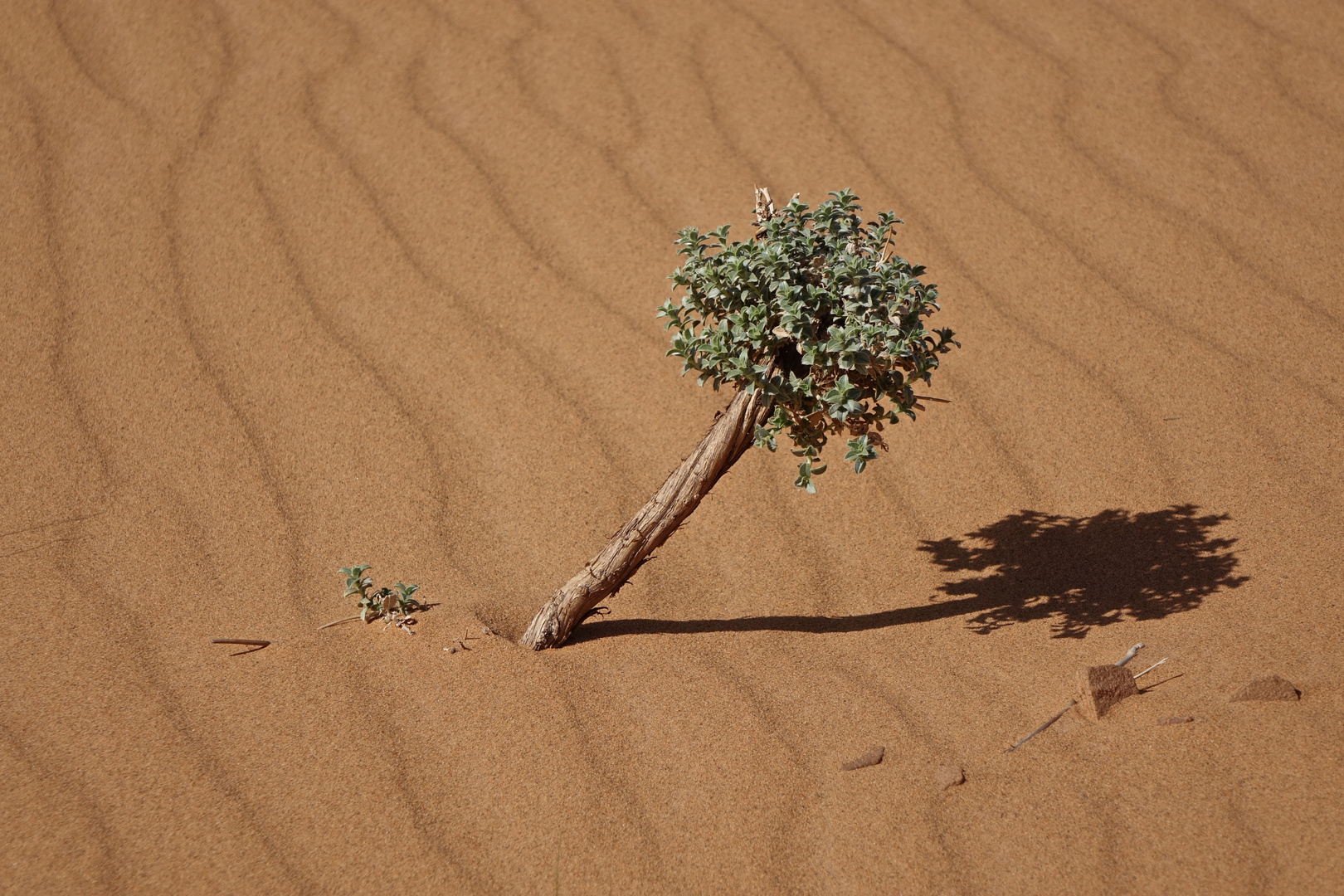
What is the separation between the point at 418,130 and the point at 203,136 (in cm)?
79

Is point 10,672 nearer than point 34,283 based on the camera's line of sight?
Yes

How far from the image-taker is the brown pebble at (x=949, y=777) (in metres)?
2.07

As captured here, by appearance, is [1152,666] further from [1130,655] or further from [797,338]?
[797,338]

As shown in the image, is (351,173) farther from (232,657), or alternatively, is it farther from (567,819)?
(567,819)

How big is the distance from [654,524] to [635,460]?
0.80m

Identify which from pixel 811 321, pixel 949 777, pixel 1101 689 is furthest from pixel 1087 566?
pixel 811 321

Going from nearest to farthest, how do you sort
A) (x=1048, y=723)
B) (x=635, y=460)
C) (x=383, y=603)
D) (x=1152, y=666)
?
(x=1048, y=723)
(x=1152, y=666)
(x=383, y=603)
(x=635, y=460)

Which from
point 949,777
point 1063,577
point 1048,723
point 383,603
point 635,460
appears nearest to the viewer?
point 949,777

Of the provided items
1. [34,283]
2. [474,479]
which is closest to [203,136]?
[34,283]

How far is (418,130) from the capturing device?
163 inches

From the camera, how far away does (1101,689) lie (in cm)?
223

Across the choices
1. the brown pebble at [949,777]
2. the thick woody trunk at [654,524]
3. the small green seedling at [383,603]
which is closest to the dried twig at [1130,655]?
the brown pebble at [949,777]

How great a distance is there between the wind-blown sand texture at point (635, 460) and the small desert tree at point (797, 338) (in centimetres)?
50

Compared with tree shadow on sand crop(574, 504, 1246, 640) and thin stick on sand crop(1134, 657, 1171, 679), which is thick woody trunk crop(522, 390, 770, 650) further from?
thin stick on sand crop(1134, 657, 1171, 679)
